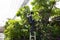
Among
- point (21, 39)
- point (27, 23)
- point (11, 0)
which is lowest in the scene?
point (21, 39)

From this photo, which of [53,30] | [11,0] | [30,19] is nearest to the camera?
[53,30]

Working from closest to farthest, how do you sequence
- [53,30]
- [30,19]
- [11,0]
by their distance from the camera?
[53,30]
[30,19]
[11,0]

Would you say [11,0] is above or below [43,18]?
above

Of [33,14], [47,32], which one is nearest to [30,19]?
[33,14]

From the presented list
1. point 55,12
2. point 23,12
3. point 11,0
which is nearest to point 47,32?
point 55,12

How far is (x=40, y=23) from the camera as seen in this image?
34.7ft

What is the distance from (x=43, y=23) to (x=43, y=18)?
0.79 feet

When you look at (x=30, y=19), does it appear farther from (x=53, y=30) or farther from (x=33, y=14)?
(x=53, y=30)

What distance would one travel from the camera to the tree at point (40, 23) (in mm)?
10148

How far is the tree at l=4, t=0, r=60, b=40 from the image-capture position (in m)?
10.1

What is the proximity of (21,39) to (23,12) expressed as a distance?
1.31 metres

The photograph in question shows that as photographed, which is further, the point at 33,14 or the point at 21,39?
the point at 21,39

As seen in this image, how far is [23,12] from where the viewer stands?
36.2 feet

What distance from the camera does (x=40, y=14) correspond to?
1029 centimetres
